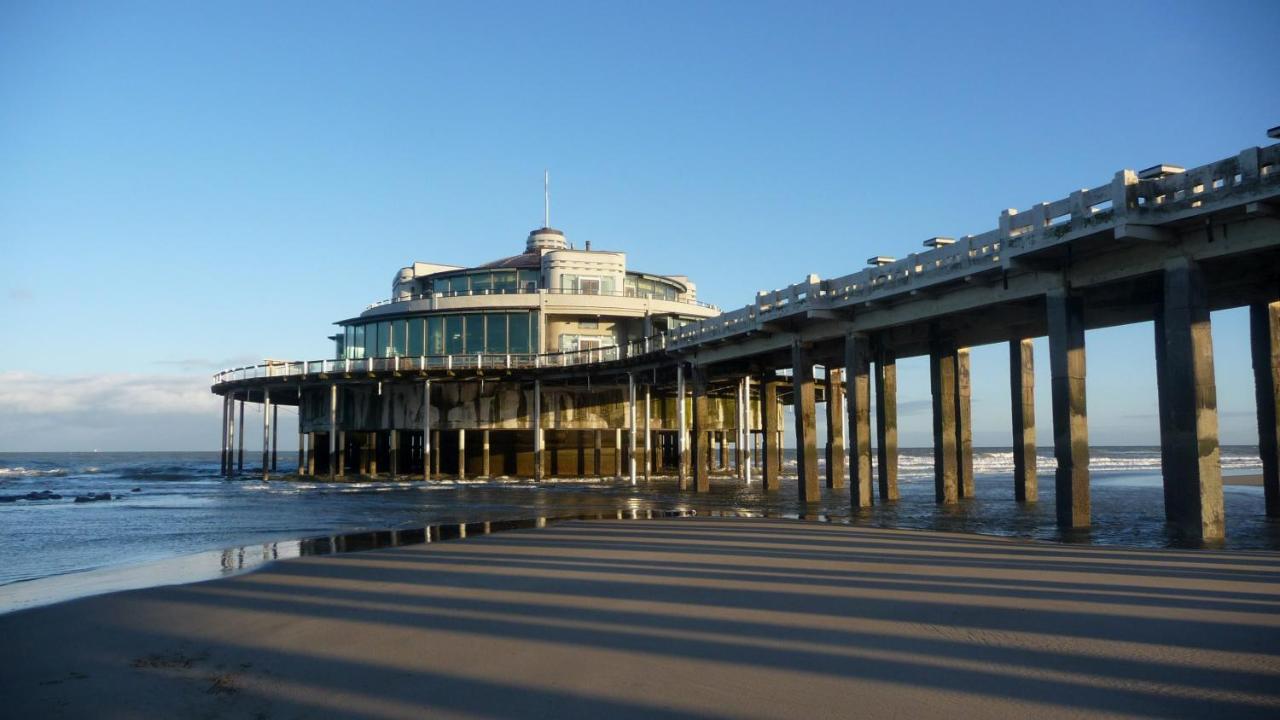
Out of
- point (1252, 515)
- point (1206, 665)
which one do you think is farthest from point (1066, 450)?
point (1206, 665)

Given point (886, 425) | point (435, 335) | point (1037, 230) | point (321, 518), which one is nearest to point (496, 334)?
point (435, 335)

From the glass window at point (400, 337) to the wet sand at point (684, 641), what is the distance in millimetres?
38009

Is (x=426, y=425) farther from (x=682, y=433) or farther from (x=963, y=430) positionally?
(x=963, y=430)

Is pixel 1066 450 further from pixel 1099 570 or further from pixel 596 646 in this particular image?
pixel 596 646

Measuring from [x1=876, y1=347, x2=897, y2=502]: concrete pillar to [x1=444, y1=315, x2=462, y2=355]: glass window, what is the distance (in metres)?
27.4

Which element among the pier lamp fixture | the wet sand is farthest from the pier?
the wet sand

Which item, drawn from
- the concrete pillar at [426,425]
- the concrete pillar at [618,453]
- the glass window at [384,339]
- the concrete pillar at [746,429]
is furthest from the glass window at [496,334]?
the concrete pillar at [746,429]

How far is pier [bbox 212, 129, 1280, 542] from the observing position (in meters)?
14.4

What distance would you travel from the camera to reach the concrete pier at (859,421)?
2356 centimetres

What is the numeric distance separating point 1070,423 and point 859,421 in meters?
7.54

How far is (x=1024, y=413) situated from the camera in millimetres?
25609

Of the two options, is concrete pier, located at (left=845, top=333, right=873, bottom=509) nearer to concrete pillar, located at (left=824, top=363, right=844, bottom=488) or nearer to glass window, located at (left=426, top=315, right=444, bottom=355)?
concrete pillar, located at (left=824, top=363, right=844, bottom=488)

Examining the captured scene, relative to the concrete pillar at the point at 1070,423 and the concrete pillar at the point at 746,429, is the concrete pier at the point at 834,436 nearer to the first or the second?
the concrete pillar at the point at 746,429

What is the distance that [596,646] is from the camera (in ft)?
22.9
